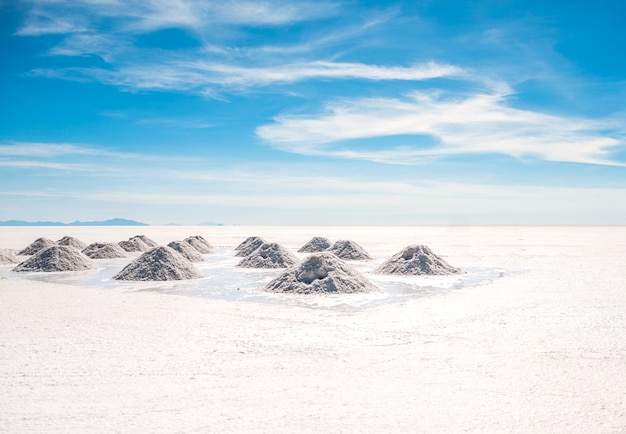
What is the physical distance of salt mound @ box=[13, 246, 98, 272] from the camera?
1712 cm

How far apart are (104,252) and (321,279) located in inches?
543

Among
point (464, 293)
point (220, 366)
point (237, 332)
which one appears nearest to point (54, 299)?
point (237, 332)

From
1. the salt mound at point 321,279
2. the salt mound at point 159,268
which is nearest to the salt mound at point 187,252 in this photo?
the salt mound at point 159,268

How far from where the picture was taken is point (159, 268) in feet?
49.6

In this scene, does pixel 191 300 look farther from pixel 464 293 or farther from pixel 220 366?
pixel 464 293

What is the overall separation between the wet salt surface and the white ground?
804mm

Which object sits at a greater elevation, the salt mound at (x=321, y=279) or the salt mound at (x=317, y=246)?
the salt mound at (x=317, y=246)

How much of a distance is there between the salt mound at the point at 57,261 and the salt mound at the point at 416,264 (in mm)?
10564

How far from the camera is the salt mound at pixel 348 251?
862 inches

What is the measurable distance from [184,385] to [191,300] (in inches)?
233

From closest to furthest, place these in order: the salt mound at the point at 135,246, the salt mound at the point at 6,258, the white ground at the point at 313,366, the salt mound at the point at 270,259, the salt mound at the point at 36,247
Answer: the white ground at the point at 313,366, the salt mound at the point at 270,259, the salt mound at the point at 6,258, the salt mound at the point at 36,247, the salt mound at the point at 135,246

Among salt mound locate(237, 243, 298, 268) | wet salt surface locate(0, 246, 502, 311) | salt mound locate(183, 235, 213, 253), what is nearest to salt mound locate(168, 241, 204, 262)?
wet salt surface locate(0, 246, 502, 311)

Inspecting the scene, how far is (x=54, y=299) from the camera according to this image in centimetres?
1095

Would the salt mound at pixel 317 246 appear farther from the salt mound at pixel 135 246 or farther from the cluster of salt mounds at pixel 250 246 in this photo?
the salt mound at pixel 135 246
